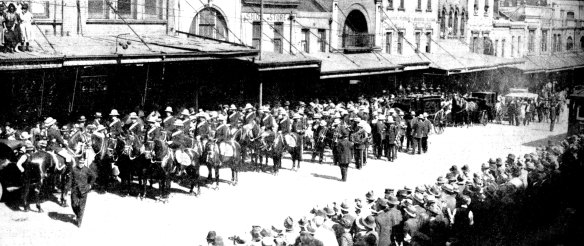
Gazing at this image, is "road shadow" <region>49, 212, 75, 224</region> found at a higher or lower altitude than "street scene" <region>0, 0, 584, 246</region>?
lower

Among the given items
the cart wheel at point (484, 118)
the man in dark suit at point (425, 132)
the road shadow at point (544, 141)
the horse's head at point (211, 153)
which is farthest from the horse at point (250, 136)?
the cart wheel at point (484, 118)

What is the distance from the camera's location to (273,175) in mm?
19531

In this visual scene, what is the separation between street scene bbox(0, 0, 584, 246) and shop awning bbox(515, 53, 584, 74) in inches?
242

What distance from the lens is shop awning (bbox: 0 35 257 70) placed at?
17.4 m

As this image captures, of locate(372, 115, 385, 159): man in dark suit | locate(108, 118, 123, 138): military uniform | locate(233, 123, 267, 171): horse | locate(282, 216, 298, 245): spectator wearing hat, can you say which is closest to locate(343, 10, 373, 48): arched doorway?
locate(372, 115, 385, 159): man in dark suit

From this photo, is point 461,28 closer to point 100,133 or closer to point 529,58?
point 529,58

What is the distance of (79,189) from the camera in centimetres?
1339

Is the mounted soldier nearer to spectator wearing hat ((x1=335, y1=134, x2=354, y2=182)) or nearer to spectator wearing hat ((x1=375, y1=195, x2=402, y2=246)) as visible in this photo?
spectator wearing hat ((x1=335, y1=134, x2=354, y2=182))

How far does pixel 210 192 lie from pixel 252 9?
47.3 feet

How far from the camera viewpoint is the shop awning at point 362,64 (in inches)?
1182

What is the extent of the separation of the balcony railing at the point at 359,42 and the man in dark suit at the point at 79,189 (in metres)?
23.0

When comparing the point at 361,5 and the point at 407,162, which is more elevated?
the point at 361,5

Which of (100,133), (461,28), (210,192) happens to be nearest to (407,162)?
(210,192)

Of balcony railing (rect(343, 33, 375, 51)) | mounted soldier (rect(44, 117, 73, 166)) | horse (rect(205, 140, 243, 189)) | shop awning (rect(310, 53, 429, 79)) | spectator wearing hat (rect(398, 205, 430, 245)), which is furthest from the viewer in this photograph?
balcony railing (rect(343, 33, 375, 51))
